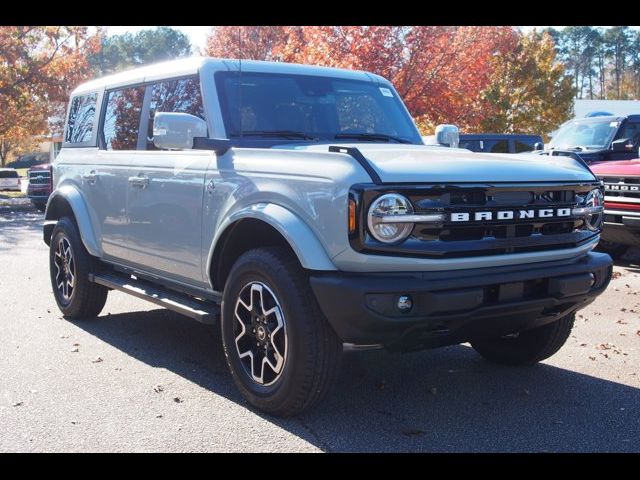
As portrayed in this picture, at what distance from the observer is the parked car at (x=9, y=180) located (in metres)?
28.4

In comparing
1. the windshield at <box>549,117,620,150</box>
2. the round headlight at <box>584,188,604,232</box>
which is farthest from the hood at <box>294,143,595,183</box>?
the windshield at <box>549,117,620,150</box>

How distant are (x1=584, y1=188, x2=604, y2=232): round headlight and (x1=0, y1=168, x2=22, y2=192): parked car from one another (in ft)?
89.5

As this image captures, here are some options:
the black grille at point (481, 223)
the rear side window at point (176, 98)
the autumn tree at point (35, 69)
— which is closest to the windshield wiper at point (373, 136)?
the rear side window at point (176, 98)

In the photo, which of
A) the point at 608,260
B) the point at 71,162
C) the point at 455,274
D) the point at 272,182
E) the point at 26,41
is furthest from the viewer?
the point at 26,41

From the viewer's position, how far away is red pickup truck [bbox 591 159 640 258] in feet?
30.2

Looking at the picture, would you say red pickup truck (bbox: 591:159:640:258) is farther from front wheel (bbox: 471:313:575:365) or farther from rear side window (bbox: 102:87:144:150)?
rear side window (bbox: 102:87:144:150)

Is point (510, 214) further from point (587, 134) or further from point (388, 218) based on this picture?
point (587, 134)

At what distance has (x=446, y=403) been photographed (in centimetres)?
462

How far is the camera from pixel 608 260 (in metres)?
4.65

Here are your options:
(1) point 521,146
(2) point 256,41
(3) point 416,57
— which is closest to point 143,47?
(2) point 256,41

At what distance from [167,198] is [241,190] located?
3.15 ft
